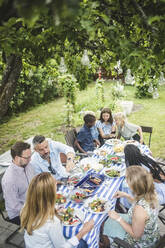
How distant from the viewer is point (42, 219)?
7.23 ft

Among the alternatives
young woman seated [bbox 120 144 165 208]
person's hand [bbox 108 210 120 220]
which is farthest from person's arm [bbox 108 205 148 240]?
young woman seated [bbox 120 144 165 208]

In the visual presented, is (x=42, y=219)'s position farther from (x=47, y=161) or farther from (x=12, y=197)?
(x=47, y=161)

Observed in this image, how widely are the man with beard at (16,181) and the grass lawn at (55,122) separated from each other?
148 inches

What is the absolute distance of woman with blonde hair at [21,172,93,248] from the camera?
220 cm

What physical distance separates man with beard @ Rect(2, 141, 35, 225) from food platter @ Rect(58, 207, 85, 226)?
2.64 ft

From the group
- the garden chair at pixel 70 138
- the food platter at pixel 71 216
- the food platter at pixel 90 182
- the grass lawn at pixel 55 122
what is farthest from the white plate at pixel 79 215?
the grass lawn at pixel 55 122

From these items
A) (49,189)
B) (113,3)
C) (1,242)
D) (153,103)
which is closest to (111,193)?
(49,189)

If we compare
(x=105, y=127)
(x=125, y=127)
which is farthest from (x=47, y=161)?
(x=125, y=127)

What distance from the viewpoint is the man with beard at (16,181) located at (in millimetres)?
3096

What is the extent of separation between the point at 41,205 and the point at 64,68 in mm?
1667

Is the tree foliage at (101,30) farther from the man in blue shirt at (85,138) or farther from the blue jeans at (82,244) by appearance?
the man in blue shirt at (85,138)

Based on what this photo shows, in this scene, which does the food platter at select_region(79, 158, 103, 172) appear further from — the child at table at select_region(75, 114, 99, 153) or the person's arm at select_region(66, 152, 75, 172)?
the child at table at select_region(75, 114, 99, 153)

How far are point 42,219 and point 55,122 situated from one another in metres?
7.75

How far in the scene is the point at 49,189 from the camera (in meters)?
2.30
